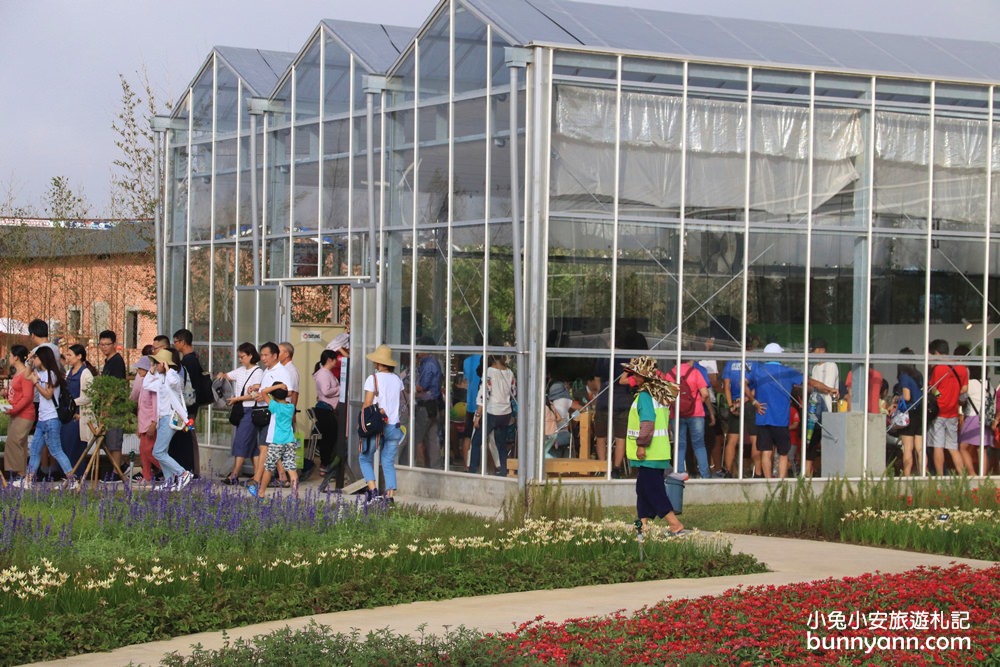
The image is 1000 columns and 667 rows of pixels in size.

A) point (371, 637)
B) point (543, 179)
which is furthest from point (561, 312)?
point (371, 637)

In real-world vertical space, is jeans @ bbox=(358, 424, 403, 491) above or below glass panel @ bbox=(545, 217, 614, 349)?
below

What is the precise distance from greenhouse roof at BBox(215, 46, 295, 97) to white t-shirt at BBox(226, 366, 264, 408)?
522 centimetres

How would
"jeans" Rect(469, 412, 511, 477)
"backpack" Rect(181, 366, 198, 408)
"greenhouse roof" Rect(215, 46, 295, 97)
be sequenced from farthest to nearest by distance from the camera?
"greenhouse roof" Rect(215, 46, 295, 97), "backpack" Rect(181, 366, 198, 408), "jeans" Rect(469, 412, 511, 477)

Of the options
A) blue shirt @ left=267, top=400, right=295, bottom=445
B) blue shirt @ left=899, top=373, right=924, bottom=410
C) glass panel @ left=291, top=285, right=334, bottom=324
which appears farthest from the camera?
glass panel @ left=291, top=285, right=334, bottom=324

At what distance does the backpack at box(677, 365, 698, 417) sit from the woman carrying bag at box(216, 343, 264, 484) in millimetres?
5301

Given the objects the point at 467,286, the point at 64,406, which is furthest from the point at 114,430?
the point at 467,286

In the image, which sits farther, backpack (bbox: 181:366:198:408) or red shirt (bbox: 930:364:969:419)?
backpack (bbox: 181:366:198:408)

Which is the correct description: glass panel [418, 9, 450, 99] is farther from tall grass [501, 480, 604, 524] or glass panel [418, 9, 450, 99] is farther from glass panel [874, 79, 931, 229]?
tall grass [501, 480, 604, 524]

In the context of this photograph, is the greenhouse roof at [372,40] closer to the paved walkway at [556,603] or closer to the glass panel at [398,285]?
the glass panel at [398,285]

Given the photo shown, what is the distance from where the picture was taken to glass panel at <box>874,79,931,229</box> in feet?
61.2

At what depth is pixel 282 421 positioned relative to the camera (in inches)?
661

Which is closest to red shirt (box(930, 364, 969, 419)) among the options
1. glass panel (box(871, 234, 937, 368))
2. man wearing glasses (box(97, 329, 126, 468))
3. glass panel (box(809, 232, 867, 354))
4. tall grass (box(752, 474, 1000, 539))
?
glass panel (box(871, 234, 937, 368))

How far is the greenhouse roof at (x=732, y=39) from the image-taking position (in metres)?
17.5

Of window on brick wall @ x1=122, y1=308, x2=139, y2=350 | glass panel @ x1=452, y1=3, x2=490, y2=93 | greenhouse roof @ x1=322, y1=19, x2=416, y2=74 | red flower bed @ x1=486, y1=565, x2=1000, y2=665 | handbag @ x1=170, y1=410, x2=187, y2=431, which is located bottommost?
red flower bed @ x1=486, y1=565, x2=1000, y2=665
